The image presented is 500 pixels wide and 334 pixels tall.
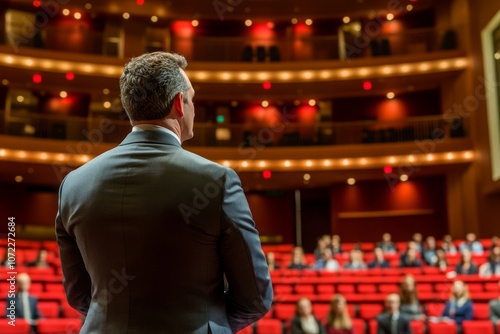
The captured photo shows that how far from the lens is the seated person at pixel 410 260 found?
10.6 m

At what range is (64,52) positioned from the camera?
15.1m

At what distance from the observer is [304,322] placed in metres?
6.48

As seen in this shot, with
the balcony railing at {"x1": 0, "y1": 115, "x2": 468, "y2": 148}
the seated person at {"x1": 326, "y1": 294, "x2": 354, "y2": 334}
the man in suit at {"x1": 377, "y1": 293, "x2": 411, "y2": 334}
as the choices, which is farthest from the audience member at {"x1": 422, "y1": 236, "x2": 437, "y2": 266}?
the seated person at {"x1": 326, "y1": 294, "x2": 354, "y2": 334}

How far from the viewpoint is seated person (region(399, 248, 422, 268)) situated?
10594 millimetres

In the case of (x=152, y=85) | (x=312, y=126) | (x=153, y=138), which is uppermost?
(x=312, y=126)

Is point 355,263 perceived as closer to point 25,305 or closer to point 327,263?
point 327,263

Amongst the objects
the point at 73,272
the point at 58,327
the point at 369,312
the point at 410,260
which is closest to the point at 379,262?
the point at 410,260

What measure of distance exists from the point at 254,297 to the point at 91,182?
1.26ft

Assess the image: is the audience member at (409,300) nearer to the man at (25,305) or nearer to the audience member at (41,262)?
the man at (25,305)

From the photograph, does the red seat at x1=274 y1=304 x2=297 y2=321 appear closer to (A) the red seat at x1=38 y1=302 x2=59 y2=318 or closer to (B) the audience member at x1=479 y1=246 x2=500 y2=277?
(A) the red seat at x1=38 y1=302 x2=59 y2=318

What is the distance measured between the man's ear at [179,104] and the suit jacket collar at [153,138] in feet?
0.18

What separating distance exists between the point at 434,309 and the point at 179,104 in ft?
24.3

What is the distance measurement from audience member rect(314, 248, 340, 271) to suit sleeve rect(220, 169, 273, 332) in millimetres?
9887

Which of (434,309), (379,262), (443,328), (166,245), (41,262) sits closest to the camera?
(166,245)
